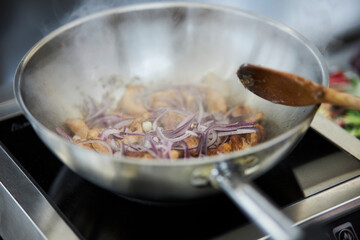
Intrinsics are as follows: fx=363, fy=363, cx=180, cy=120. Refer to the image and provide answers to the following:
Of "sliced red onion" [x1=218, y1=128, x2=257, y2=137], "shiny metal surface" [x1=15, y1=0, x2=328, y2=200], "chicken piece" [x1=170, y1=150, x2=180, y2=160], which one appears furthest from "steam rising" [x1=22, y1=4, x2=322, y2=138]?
"chicken piece" [x1=170, y1=150, x2=180, y2=160]

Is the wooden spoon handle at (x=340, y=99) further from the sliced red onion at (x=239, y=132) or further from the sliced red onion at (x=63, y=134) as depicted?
the sliced red onion at (x=63, y=134)

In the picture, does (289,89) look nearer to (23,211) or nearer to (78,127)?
(78,127)

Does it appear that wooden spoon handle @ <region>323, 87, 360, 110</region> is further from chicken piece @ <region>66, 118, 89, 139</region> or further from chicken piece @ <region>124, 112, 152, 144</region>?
chicken piece @ <region>66, 118, 89, 139</region>

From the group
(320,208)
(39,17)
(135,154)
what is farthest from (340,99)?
(39,17)

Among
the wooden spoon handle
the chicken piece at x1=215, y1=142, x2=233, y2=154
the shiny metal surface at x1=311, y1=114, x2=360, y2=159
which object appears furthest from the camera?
the shiny metal surface at x1=311, y1=114, x2=360, y2=159

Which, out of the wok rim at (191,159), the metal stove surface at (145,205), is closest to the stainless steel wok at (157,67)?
the wok rim at (191,159)

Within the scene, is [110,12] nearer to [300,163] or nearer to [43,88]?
[43,88]
